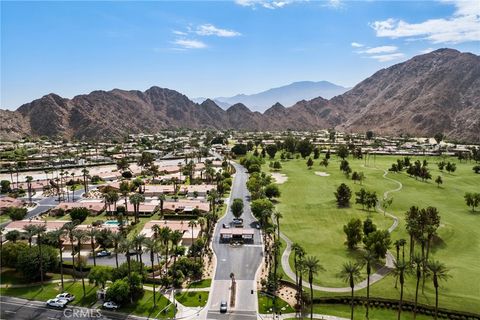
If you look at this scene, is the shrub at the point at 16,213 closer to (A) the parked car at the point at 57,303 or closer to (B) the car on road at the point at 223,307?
(A) the parked car at the point at 57,303

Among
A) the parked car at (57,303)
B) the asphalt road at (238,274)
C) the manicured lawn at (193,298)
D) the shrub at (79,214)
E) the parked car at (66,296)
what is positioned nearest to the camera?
the asphalt road at (238,274)

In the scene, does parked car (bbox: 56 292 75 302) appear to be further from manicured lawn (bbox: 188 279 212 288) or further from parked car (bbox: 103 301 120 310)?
manicured lawn (bbox: 188 279 212 288)

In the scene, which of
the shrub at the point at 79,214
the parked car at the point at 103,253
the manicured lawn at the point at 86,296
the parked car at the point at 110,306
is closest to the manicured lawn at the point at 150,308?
the manicured lawn at the point at 86,296

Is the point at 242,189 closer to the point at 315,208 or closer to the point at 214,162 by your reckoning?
the point at 315,208

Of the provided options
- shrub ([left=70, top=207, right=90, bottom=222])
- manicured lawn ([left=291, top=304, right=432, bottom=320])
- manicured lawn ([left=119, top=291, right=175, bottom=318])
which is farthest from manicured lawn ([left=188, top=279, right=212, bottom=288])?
shrub ([left=70, top=207, right=90, bottom=222])

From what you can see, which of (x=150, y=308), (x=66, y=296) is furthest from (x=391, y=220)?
(x=66, y=296)

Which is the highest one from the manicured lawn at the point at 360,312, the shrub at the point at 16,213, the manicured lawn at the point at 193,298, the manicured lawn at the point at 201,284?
the shrub at the point at 16,213
